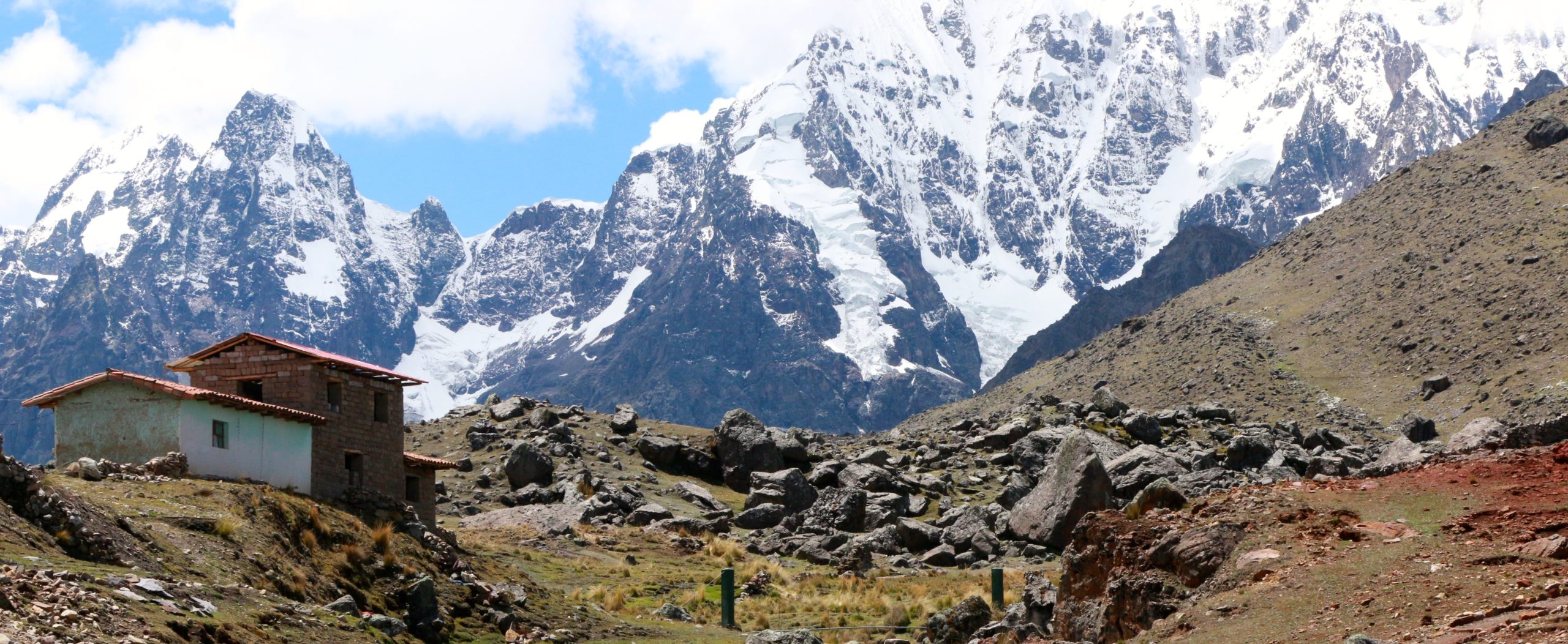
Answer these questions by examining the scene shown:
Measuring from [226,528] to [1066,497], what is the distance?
2979cm

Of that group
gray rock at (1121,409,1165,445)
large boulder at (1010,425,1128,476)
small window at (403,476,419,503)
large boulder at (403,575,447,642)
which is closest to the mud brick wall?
small window at (403,476,419,503)

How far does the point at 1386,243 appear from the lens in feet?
452

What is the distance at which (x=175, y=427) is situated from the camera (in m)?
38.1

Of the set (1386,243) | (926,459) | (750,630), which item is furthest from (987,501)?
(1386,243)

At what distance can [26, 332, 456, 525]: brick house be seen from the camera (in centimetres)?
4269

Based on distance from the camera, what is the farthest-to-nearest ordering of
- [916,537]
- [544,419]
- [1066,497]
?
[544,419] → [916,537] → [1066,497]

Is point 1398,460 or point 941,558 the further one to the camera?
point 941,558

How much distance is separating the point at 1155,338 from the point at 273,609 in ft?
431

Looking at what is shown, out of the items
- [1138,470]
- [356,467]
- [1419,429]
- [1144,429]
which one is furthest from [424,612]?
[1419,429]

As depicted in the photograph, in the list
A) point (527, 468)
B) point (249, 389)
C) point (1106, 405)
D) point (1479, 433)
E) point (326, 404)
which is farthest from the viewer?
point (1106, 405)

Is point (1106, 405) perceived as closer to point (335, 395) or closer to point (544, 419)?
point (544, 419)

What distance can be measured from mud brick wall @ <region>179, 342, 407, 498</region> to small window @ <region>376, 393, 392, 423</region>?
45 mm

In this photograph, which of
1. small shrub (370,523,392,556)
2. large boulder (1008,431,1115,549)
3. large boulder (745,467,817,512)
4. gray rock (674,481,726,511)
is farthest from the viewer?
gray rock (674,481,726,511)

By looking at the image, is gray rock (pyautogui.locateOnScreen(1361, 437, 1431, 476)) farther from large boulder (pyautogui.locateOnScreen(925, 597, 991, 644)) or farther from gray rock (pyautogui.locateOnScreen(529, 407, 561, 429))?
gray rock (pyautogui.locateOnScreen(529, 407, 561, 429))
